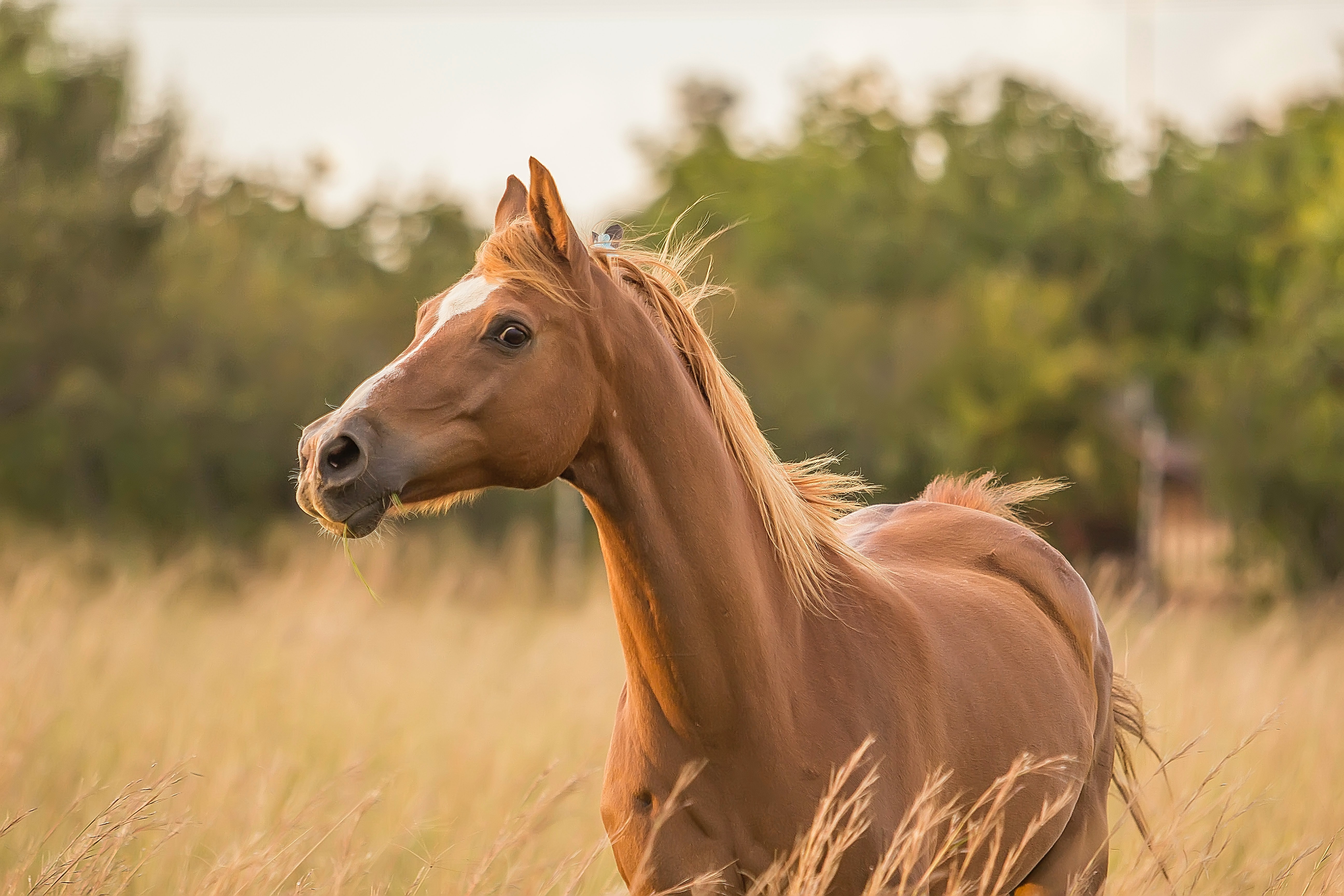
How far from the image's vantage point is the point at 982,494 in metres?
4.34

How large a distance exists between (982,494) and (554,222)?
231 cm

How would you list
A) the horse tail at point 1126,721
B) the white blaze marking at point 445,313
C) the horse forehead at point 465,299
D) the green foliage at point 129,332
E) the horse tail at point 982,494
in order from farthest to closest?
the green foliage at point 129,332
the horse tail at point 982,494
the horse tail at point 1126,721
the horse forehead at point 465,299
the white blaze marking at point 445,313

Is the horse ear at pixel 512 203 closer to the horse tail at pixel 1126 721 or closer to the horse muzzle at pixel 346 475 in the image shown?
the horse muzzle at pixel 346 475

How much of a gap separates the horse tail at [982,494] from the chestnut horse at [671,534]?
4.36ft

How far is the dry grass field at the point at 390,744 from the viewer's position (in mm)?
2791

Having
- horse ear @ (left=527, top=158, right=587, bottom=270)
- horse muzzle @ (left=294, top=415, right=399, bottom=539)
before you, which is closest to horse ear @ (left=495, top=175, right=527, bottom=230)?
horse ear @ (left=527, top=158, right=587, bottom=270)

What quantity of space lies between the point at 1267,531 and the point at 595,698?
343 inches

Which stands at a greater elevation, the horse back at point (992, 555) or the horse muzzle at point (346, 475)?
the horse muzzle at point (346, 475)

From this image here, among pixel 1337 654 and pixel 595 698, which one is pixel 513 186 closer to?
pixel 595 698

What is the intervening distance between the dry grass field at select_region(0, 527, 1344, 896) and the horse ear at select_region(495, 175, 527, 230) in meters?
1.26

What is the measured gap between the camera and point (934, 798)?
2.71 meters

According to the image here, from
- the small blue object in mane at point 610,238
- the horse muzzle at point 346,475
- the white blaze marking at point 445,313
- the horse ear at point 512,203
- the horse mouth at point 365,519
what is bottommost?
the horse mouth at point 365,519


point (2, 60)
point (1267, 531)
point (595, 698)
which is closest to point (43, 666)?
point (595, 698)

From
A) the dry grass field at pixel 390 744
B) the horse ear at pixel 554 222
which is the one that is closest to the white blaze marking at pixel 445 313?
the horse ear at pixel 554 222
